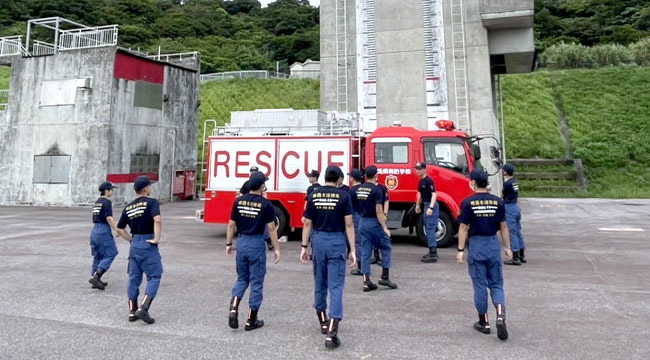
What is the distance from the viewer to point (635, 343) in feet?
14.4

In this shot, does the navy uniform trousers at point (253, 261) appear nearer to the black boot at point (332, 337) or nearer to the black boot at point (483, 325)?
the black boot at point (332, 337)

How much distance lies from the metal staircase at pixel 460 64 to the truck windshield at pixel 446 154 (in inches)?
401

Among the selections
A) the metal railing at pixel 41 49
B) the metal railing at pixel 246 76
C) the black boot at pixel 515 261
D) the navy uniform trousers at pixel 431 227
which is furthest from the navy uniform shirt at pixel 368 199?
the metal railing at pixel 246 76

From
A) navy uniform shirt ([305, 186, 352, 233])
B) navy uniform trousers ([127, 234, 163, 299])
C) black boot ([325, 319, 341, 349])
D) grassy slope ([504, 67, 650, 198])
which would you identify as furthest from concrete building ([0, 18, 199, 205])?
grassy slope ([504, 67, 650, 198])

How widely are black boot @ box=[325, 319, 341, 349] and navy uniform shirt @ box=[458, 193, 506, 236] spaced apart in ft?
6.29

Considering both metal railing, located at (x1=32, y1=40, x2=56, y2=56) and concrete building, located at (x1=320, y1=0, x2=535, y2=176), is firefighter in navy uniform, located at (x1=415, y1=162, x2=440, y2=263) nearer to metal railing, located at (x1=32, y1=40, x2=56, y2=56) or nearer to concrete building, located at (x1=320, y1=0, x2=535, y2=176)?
concrete building, located at (x1=320, y1=0, x2=535, y2=176)

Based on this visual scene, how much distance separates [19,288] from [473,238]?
273 inches

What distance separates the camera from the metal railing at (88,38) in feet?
69.3

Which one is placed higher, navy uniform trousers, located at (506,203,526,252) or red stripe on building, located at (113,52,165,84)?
red stripe on building, located at (113,52,165,84)

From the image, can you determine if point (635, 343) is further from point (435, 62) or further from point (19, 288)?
point (435, 62)

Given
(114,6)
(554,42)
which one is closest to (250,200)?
(554,42)

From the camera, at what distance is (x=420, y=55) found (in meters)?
19.6

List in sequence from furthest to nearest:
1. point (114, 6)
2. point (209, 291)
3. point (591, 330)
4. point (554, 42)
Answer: point (114, 6) → point (554, 42) → point (209, 291) → point (591, 330)

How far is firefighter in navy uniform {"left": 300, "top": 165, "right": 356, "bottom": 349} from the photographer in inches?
178
